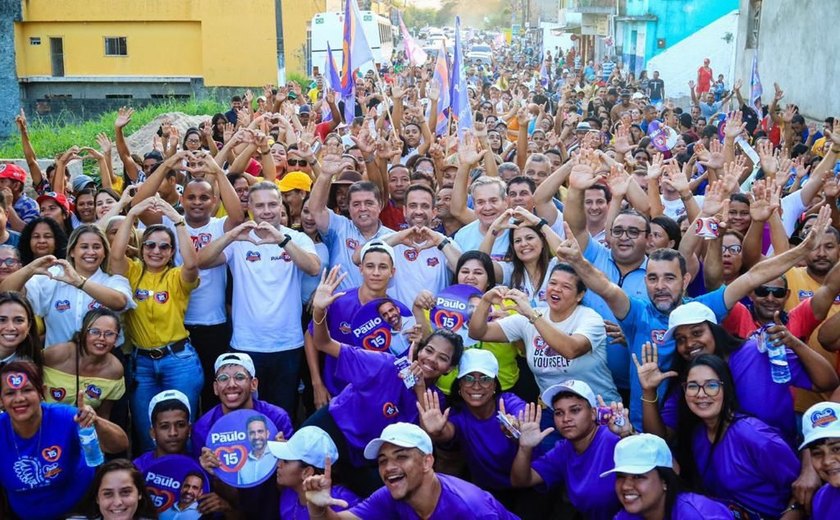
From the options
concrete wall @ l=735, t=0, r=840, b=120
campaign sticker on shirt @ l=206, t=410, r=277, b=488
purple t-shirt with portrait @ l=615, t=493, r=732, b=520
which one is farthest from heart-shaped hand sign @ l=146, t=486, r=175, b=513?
concrete wall @ l=735, t=0, r=840, b=120

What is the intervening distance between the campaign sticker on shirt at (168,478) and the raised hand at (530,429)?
179 cm

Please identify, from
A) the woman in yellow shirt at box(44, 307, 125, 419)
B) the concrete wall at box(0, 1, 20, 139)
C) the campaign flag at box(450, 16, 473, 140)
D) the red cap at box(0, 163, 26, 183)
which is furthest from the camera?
the concrete wall at box(0, 1, 20, 139)

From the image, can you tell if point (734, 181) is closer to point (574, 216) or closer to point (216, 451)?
point (574, 216)

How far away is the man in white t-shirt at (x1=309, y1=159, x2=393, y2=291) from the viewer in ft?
23.0

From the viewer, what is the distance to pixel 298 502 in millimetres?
5066

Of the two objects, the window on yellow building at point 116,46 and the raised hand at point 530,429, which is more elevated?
the window on yellow building at point 116,46

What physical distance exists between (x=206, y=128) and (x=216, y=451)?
667cm

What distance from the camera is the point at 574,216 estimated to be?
6816mm

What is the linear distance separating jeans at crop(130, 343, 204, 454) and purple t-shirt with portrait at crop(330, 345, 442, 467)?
118 cm

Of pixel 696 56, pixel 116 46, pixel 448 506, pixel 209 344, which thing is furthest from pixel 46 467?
pixel 696 56

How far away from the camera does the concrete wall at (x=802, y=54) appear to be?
16516 millimetres

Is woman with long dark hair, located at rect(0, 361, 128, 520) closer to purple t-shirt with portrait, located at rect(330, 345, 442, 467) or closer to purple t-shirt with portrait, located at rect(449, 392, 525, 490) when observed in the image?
purple t-shirt with portrait, located at rect(330, 345, 442, 467)

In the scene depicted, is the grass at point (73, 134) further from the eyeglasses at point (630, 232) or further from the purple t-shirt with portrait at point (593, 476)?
the purple t-shirt with portrait at point (593, 476)

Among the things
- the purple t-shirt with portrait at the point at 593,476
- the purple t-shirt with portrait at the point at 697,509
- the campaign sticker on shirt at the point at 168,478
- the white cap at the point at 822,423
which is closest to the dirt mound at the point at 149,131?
the campaign sticker on shirt at the point at 168,478
